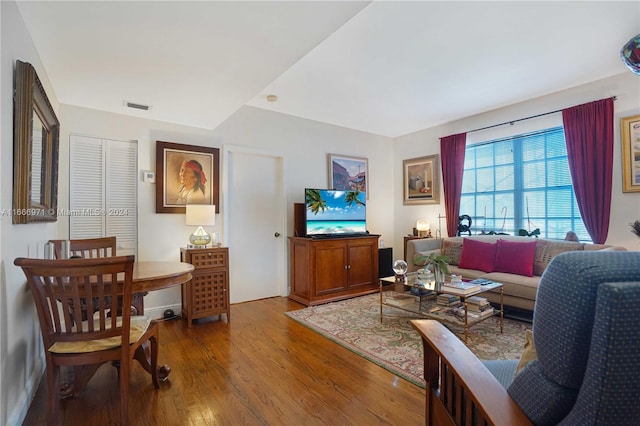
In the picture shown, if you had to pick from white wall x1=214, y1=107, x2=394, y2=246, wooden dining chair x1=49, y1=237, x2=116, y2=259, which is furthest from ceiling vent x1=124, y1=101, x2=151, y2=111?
wooden dining chair x1=49, y1=237, x2=116, y2=259

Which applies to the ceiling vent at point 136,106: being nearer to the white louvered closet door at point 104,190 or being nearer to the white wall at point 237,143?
the white wall at point 237,143

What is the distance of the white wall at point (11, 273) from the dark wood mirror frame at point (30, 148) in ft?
0.13

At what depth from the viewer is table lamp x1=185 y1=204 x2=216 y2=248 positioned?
3.38 meters

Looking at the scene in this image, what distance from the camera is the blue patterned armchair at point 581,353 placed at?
59 centimetres

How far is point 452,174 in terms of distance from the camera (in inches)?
190

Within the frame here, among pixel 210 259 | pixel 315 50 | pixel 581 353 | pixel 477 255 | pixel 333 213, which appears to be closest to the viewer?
pixel 581 353

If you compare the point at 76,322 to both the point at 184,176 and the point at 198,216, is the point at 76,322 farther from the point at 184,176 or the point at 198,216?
the point at 184,176

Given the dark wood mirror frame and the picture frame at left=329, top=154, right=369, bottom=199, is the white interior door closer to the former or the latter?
the picture frame at left=329, top=154, right=369, bottom=199

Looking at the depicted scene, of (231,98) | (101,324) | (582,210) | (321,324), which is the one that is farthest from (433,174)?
(101,324)

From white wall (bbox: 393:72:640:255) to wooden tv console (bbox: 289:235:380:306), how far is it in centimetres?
127

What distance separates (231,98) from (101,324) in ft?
6.80

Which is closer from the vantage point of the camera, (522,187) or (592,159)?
(592,159)

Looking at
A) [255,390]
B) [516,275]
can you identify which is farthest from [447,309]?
[255,390]

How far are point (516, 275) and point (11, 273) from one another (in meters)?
4.23
